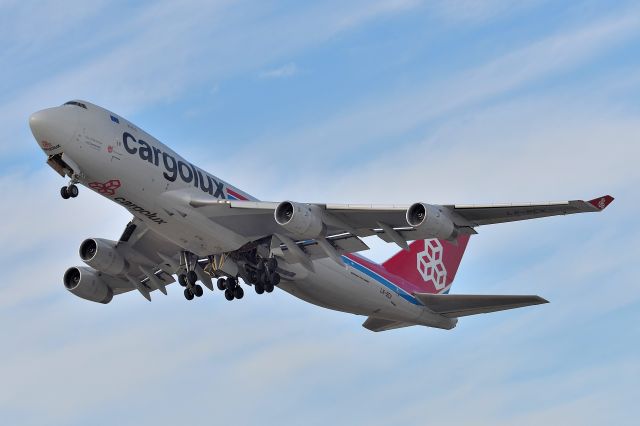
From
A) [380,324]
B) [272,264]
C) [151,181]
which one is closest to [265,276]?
[272,264]

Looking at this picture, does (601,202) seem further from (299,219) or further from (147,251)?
(147,251)

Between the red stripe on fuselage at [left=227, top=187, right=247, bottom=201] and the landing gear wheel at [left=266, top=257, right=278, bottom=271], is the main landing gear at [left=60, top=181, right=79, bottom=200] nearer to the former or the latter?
the red stripe on fuselage at [left=227, top=187, right=247, bottom=201]

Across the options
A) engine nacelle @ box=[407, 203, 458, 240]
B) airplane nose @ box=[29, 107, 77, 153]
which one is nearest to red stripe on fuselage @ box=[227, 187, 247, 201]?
airplane nose @ box=[29, 107, 77, 153]

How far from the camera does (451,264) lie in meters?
53.5

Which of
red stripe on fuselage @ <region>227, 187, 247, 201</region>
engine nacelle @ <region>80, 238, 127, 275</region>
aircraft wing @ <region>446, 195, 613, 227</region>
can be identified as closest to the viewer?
aircraft wing @ <region>446, 195, 613, 227</region>

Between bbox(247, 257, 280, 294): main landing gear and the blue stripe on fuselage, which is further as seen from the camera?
the blue stripe on fuselage

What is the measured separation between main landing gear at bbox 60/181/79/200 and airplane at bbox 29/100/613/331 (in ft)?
0.11

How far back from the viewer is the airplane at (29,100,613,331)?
125ft

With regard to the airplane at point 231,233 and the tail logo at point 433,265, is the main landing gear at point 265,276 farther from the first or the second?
the tail logo at point 433,265

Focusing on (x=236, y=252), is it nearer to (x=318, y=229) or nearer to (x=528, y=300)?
(x=318, y=229)

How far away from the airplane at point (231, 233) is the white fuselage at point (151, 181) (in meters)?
0.04

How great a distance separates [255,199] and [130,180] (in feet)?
21.9

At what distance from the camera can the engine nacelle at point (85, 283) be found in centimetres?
4775

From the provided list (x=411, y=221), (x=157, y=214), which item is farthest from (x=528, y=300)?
(x=157, y=214)
